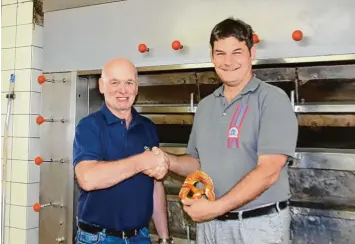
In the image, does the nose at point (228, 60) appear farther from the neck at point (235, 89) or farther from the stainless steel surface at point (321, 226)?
the stainless steel surface at point (321, 226)

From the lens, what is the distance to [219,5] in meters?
1.68

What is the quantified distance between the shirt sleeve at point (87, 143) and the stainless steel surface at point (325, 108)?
0.78 meters

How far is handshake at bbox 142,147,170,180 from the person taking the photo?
145 cm

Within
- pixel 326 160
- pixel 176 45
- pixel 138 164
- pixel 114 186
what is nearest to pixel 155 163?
pixel 138 164

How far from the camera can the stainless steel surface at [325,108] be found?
1.46 meters

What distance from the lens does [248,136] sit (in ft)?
4.28

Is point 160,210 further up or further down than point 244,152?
further down

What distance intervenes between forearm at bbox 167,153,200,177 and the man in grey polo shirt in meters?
0.16

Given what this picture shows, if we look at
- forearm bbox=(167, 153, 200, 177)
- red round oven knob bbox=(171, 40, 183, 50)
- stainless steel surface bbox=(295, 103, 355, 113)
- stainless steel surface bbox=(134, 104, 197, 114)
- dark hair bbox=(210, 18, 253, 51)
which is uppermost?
red round oven knob bbox=(171, 40, 183, 50)

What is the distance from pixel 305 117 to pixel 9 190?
171cm

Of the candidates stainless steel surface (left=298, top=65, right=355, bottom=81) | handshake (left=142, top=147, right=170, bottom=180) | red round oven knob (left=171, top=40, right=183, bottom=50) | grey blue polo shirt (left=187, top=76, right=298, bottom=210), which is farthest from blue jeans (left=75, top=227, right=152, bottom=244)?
stainless steel surface (left=298, top=65, right=355, bottom=81)

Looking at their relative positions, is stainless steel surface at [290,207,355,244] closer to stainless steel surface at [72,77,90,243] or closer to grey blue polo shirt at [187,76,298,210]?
grey blue polo shirt at [187,76,298,210]

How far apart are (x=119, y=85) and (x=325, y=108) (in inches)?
31.2

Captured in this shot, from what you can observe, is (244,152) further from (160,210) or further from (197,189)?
(160,210)
